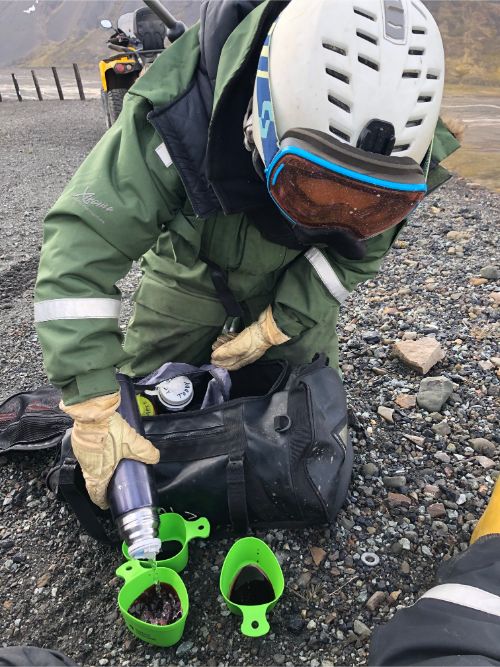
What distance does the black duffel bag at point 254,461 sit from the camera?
1.92 metres

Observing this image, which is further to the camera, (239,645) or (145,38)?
(145,38)

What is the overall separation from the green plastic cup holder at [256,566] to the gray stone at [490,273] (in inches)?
119

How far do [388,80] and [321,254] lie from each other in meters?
0.99

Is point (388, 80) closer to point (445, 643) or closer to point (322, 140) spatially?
point (322, 140)

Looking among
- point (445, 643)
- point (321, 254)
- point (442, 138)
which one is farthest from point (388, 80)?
point (445, 643)

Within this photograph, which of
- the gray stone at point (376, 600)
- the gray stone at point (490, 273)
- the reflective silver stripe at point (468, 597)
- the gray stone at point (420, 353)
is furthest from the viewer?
the gray stone at point (490, 273)

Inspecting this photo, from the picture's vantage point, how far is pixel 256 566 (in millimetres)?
1879

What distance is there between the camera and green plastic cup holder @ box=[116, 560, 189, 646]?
1.61 metres

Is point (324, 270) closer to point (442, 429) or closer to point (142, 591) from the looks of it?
point (442, 429)

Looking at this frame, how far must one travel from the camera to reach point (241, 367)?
2.58 m

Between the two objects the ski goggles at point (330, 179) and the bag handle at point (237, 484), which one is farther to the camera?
the bag handle at point (237, 484)

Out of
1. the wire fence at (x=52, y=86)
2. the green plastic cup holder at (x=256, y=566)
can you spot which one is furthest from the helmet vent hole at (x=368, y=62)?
the wire fence at (x=52, y=86)

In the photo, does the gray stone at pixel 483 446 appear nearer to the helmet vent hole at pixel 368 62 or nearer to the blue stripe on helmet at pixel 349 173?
the blue stripe on helmet at pixel 349 173

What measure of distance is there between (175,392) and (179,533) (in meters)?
0.60
